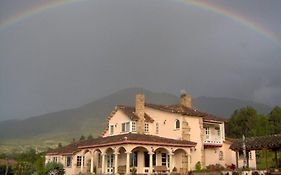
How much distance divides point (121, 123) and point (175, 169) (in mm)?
10029

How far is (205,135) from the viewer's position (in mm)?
46906

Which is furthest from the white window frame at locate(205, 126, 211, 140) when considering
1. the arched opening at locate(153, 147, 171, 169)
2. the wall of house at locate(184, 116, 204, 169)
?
the arched opening at locate(153, 147, 171, 169)

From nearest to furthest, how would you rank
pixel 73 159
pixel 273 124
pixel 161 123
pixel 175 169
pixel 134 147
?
pixel 134 147 < pixel 175 169 < pixel 161 123 < pixel 73 159 < pixel 273 124

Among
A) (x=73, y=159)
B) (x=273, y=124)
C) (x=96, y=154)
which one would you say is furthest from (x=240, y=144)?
(x=273, y=124)

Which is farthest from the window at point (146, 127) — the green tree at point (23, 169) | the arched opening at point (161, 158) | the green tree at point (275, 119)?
the green tree at point (275, 119)

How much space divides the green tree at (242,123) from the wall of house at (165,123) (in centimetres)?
4661

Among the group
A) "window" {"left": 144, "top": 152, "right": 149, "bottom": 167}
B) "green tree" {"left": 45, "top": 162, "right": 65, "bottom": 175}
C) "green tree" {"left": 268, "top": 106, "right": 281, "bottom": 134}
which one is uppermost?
"green tree" {"left": 268, "top": 106, "right": 281, "bottom": 134}

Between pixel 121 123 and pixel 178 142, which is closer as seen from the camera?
pixel 178 142

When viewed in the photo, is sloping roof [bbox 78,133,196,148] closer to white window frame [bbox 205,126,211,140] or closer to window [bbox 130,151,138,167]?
window [bbox 130,151,138,167]

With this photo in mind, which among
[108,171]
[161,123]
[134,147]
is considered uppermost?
[161,123]

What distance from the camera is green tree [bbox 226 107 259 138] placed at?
88.2 meters

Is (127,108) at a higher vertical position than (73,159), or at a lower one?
higher

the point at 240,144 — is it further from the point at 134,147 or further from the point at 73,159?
the point at 73,159

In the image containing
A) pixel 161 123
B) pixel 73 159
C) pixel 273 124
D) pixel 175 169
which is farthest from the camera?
pixel 273 124
